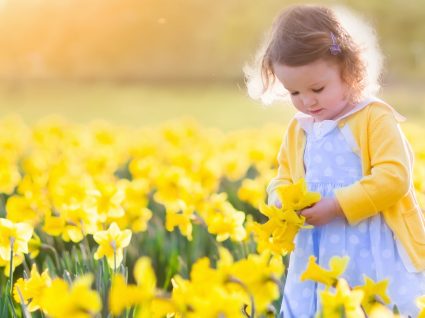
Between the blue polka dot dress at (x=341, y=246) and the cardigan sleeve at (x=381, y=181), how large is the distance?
2.8 inches

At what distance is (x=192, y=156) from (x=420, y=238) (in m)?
2.54

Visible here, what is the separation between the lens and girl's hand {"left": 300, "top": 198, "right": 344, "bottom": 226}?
6.99 feet

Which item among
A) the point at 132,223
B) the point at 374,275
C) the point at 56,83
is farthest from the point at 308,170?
the point at 56,83

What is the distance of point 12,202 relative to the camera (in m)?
3.08

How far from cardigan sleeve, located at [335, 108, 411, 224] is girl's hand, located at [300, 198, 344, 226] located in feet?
0.07

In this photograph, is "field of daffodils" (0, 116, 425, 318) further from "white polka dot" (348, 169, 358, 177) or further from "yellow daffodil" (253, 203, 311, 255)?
"white polka dot" (348, 169, 358, 177)

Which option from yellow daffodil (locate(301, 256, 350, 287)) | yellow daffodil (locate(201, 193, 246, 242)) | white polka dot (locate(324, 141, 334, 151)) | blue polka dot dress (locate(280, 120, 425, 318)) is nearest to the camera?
yellow daffodil (locate(301, 256, 350, 287))

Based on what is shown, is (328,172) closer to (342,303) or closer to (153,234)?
(342,303)

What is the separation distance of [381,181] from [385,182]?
0.04ft

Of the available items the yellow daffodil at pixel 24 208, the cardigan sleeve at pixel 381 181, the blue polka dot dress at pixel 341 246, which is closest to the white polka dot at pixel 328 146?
the blue polka dot dress at pixel 341 246

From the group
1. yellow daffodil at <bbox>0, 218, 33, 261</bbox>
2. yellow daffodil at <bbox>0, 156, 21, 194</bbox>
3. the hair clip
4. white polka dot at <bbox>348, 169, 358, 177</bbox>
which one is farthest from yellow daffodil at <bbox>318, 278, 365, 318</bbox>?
yellow daffodil at <bbox>0, 156, 21, 194</bbox>

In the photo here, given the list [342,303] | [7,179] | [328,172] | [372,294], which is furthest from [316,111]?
[7,179]

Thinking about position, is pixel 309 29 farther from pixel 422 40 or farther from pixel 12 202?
pixel 422 40

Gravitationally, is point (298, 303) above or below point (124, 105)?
above
